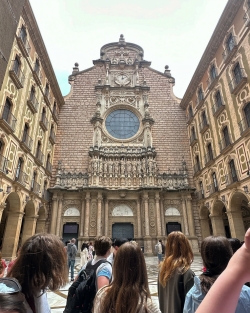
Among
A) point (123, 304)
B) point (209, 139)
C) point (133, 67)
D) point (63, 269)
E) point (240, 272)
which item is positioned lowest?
point (123, 304)

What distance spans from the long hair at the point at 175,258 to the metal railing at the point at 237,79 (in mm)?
13490

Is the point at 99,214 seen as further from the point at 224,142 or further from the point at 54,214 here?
the point at 224,142

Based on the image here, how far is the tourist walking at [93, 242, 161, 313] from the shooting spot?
1.71 meters

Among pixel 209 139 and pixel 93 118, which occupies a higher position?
pixel 93 118

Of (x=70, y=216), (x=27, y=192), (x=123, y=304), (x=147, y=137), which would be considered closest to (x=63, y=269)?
(x=123, y=304)

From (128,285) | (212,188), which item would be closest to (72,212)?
(212,188)

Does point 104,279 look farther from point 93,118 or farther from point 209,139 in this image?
point 93,118

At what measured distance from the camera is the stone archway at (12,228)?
1353 cm

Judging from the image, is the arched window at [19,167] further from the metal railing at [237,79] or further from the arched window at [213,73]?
the arched window at [213,73]

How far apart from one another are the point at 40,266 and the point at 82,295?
105 cm

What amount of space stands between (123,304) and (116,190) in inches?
709

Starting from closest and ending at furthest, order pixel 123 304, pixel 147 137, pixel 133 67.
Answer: pixel 123 304 < pixel 147 137 < pixel 133 67

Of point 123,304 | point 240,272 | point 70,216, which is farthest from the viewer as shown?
point 70,216

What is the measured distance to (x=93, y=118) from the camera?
899 inches
